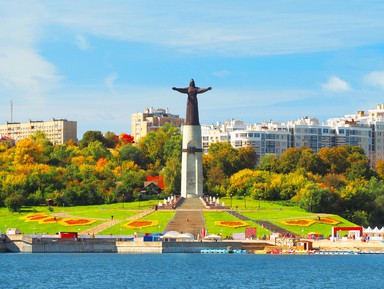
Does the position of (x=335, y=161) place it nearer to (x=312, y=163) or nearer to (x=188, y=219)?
(x=312, y=163)

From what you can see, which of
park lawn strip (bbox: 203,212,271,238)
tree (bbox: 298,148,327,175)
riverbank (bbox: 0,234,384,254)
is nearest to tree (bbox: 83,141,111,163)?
tree (bbox: 298,148,327,175)

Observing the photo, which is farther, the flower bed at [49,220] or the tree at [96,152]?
the tree at [96,152]

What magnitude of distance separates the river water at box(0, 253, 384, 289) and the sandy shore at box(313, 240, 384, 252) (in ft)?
3.19

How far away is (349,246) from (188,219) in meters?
19.8

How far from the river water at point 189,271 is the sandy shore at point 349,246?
97 centimetres

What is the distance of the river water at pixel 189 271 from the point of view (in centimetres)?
7975

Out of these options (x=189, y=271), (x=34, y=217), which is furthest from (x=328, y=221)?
(x=189, y=271)

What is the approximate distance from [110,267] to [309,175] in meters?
64.7

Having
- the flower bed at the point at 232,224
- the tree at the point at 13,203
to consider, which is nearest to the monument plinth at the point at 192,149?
the flower bed at the point at 232,224

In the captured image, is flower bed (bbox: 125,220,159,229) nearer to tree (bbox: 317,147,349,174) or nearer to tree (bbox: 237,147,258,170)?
tree (bbox: 237,147,258,170)

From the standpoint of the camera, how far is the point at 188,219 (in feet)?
396

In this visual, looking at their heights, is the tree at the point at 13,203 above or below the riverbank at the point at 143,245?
above

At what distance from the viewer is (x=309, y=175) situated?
501 feet

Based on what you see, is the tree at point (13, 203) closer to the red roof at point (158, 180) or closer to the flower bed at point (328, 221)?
the red roof at point (158, 180)
